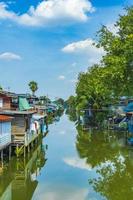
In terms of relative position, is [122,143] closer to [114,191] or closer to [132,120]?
[132,120]

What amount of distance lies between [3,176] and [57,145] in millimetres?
22816

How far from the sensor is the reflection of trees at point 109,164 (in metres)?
26.6

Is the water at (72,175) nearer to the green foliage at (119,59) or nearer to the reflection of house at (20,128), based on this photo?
the reflection of house at (20,128)

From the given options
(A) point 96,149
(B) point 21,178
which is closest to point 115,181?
(B) point 21,178

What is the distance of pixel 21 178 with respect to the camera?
30969mm

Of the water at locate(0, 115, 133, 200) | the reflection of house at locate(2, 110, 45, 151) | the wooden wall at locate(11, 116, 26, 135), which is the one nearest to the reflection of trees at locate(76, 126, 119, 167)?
the water at locate(0, 115, 133, 200)

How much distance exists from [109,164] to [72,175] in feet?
18.8

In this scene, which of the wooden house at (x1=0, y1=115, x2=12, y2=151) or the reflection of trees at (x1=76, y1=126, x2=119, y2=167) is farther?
the reflection of trees at (x1=76, y1=126, x2=119, y2=167)

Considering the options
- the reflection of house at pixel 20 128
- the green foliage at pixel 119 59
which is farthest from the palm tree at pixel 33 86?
the reflection of house at pixel 20 128

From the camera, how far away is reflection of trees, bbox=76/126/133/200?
26.6 meters

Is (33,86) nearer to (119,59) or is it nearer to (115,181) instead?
(119,59)

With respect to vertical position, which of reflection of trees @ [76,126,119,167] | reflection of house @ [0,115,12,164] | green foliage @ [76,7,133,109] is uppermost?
green foliage @ [76,7,133,109]

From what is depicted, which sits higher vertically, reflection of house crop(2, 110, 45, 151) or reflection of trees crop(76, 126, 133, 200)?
reflection of house crop(2, 110, 45, 151)

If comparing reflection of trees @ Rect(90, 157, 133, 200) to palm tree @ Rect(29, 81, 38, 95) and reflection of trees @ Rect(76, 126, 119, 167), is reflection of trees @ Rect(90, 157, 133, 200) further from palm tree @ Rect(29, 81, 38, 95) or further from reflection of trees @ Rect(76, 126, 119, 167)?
palm tree @ Rect(29, 81, 38, 95)
